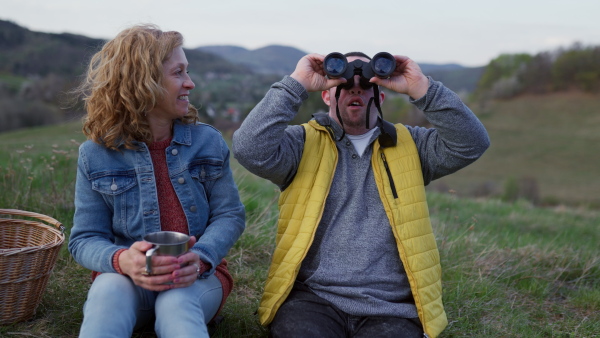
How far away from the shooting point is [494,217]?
752 cm

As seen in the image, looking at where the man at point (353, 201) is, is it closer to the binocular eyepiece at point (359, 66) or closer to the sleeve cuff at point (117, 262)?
the binocular eyepiece at point (359, 66)

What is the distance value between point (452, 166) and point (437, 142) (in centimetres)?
13

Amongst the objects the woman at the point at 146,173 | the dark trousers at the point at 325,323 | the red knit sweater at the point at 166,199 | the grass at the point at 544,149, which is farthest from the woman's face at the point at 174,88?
the grass at the point at 544,149

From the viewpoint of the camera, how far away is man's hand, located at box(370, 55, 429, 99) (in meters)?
Answer: 2.39

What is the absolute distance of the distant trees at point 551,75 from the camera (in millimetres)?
44906

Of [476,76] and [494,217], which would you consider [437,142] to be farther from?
[476,76]

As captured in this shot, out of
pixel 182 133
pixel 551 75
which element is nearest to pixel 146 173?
pixel 182 133

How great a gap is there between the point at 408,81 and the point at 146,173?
1.19 metres

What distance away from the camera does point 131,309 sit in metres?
1.96

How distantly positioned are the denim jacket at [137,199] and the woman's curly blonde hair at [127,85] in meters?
0.07

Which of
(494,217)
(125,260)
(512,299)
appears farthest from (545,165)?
(125,260)

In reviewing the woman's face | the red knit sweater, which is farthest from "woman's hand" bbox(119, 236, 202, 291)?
the woman's face

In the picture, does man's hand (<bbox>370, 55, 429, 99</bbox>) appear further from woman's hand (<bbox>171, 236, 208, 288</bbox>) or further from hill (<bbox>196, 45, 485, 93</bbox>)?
hill (<bbox>196, 45, 485, 93</bbox>)

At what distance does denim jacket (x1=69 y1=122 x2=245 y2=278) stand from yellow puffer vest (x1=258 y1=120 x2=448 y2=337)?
0.87ft
